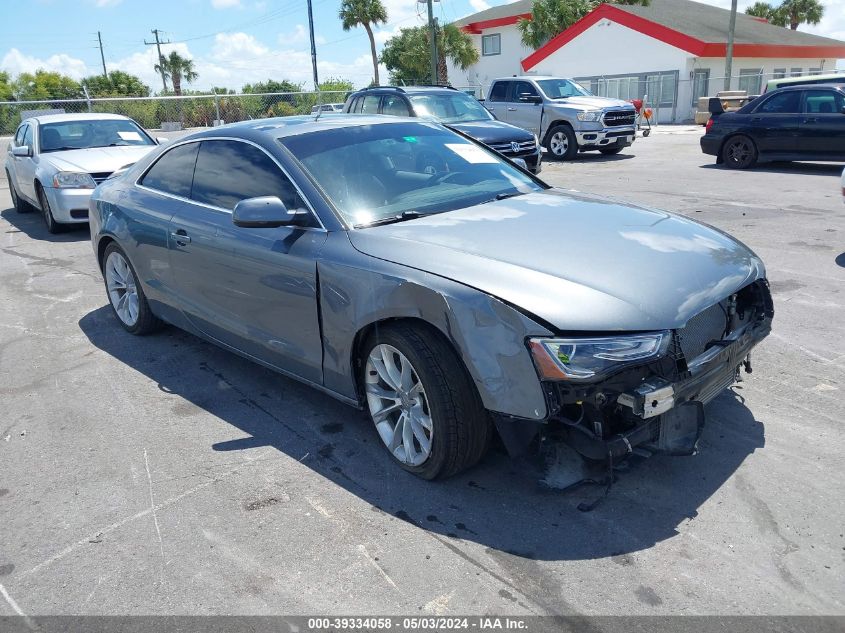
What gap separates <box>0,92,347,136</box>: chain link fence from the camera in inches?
938

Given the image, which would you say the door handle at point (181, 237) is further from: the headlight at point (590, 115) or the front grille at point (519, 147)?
the headlight at point (590, 115)

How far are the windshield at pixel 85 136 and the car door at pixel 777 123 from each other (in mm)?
10849

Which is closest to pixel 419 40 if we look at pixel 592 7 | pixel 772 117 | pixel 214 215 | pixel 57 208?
A: pixel 592 7

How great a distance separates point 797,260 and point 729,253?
4014 mm

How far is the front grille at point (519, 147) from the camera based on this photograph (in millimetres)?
12797

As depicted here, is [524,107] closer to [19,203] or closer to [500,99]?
[500,99]

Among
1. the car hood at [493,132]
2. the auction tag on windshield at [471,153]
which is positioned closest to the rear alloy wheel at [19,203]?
the car hood at [493,132]

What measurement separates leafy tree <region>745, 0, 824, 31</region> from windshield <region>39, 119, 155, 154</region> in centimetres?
6259

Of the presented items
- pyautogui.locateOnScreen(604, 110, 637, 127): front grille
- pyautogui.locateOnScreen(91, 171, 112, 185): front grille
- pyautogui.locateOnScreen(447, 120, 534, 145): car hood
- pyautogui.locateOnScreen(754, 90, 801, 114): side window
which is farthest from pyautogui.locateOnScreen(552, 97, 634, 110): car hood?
pyautogui.locateOnScreen(91, 171, 112, 185): front grille

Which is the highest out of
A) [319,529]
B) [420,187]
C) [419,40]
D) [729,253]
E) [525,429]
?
[419,40]

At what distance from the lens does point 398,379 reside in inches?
136

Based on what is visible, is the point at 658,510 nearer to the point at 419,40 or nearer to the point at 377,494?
the point at 377,494

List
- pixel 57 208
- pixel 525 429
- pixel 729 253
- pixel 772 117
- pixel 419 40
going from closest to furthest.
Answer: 1. pixel 525 429
2. pixel 729 253
3. pixel 57 208
4. pixel 772 117
5. pixel 419 40

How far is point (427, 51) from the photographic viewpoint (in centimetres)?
4941
